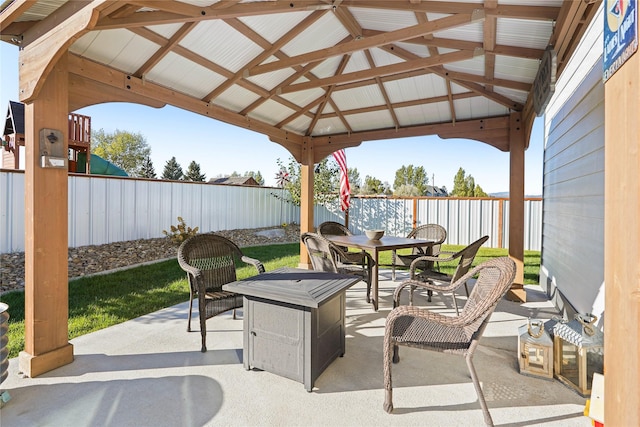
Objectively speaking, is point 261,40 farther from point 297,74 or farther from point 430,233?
point 430,233

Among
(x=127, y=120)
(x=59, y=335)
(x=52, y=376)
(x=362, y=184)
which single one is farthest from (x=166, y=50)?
(x=362, y=184)

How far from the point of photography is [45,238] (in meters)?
2.42

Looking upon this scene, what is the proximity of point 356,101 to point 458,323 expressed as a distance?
3.95 metres

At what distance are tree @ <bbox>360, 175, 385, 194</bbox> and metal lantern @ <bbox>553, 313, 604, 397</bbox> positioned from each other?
33.2 m

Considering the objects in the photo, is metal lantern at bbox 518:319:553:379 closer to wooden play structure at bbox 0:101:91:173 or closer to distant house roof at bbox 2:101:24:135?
wooden play structure at bbox 0:101:91:173

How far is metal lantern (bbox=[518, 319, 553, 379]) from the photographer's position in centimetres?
233

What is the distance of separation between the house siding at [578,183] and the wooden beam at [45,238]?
4154mm

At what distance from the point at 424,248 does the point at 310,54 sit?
3.58 m

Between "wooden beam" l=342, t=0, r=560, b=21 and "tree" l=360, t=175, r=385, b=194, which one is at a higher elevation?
"tree" l=360, t=175, r=385, b=194

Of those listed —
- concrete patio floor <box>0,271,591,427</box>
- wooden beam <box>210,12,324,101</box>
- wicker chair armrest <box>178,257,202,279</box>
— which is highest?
wooden beam <box>210,12,324,101</box>

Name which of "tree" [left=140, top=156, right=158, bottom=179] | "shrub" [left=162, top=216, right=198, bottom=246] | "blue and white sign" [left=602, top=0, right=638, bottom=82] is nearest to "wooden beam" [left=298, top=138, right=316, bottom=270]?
"shrub" [left=162, top=216, right=198, bottom=246]

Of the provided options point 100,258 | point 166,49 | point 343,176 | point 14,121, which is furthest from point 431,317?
point 14,121

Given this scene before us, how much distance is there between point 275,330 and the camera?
2275 mm

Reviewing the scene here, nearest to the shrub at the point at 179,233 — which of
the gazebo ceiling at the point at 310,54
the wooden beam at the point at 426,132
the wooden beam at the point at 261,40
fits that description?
the gazebo ceiling at the point at 310,54
